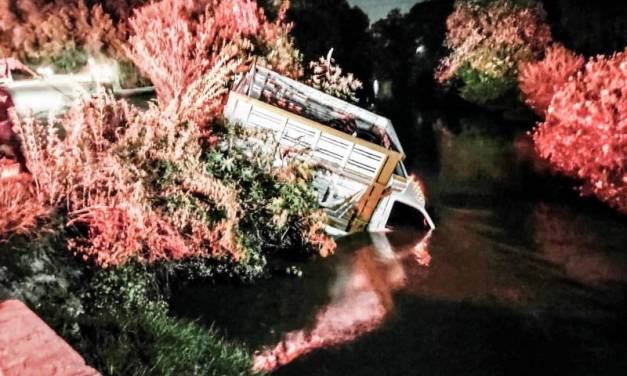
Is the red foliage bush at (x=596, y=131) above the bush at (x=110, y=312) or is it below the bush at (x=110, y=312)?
above

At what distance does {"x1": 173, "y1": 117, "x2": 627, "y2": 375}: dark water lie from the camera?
7.46 meters

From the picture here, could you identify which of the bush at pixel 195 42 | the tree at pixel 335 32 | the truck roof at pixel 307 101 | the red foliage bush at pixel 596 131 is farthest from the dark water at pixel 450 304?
the tree at pixel 335 32

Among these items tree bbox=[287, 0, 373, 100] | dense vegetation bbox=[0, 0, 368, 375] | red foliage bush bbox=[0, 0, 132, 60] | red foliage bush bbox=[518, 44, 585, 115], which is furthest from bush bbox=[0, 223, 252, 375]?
red foliage bush bbox=[518, 44, 585, 115]

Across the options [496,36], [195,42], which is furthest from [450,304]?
[496,36]

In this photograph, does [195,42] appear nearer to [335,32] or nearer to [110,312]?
[110,312]

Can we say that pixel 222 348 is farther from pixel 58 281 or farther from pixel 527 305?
pixel 527 305

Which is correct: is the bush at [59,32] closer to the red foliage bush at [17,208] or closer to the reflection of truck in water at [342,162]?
the reflection of truck in water at [342,162]

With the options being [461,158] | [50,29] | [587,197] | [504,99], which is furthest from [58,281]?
[504,99]

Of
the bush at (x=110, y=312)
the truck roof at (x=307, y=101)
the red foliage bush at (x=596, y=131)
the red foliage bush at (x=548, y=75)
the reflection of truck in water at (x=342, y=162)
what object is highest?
the red foliage bush at (x=548, y=75)

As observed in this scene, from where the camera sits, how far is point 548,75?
72.6 feet

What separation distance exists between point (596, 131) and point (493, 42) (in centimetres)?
1722

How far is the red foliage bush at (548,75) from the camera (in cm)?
2195

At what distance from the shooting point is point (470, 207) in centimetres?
1377

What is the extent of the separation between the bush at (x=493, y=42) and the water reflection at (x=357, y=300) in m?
19.7
